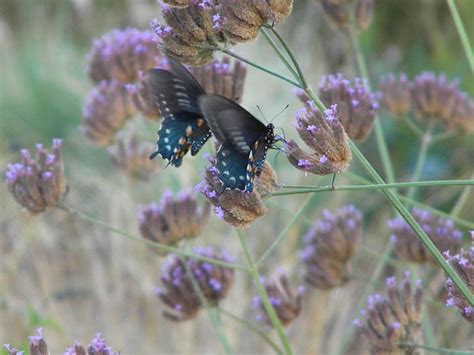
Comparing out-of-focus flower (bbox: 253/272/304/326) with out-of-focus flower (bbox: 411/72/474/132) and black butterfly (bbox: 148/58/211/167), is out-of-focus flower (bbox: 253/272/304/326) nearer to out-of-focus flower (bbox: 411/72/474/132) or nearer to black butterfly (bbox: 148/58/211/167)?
black butterfly (bbox: 148/58/211/167)

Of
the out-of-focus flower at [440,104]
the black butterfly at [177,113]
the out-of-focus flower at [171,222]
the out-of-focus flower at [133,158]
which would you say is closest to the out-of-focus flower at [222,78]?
the black butterfly at [177,113]

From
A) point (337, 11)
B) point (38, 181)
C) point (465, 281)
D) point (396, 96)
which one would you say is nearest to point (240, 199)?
point (465, 281)

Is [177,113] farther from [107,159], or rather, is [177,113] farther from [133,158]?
[107,159]

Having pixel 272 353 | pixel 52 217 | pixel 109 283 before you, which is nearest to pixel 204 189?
pixel 272 353

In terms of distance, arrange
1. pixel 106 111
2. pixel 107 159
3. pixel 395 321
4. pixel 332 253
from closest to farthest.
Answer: pixel 395 321
pixel 332 253
pixel 106 111
pixel 107 159

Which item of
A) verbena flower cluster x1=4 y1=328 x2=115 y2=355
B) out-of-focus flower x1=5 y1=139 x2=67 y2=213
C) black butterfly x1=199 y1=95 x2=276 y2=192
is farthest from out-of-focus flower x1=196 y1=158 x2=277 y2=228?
out-of-focus flower x1=5 y1=139 x2=67 y2=213
